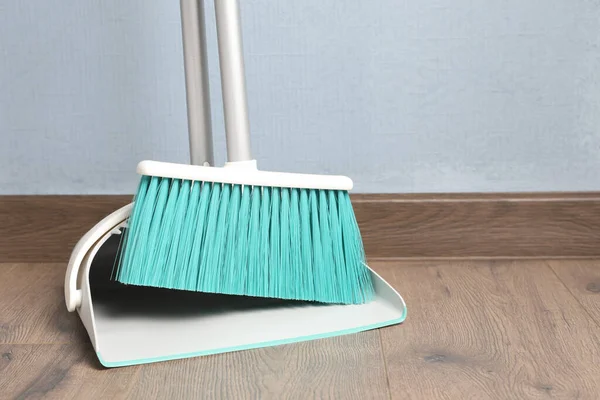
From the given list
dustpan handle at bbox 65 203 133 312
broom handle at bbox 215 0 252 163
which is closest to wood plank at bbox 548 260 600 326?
broom handle at bbox 215 0 252 163

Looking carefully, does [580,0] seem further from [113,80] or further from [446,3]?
[113,80]

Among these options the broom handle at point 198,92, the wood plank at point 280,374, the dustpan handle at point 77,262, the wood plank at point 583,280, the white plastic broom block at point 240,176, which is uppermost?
the broom handle at point 198,92

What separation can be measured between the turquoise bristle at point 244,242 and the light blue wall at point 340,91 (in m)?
0.22

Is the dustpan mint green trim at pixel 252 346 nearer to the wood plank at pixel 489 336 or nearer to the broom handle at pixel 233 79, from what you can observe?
the wood plank at pixel 489 336

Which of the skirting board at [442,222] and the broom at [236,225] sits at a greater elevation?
the broom at [236,225]

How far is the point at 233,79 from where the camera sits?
0.88 metres

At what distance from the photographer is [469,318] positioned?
0.86 metres

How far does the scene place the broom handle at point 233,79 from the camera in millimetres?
874

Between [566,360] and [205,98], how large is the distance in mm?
498

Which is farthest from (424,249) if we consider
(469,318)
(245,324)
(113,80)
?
(113,80)

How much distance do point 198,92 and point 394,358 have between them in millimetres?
393

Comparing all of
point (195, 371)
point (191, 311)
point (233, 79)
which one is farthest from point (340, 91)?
point (195, 371)

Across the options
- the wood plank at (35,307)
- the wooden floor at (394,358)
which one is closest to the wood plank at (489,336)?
the wooden floor at (394,358)

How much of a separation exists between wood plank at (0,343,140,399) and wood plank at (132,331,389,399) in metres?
0.02
